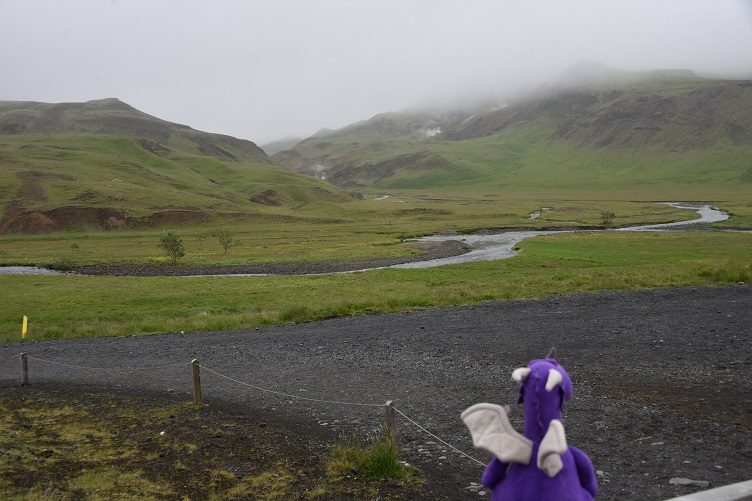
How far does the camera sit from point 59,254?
74.8 meters

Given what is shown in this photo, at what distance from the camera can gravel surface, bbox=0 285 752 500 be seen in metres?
9.78

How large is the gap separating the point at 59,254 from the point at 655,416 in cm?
7972

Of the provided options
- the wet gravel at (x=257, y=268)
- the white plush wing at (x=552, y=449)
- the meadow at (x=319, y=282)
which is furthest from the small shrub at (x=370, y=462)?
the wet gravel at (x=257, y=268)

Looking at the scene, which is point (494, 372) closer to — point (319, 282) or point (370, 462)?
point (370, 462)

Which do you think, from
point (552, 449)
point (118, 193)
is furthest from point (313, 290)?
point (118, 193)

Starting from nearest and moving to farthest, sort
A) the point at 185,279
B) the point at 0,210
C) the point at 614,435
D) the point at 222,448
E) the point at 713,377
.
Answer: the point at 614,435 → the point at 222,448 → the point at 713,377 → the point at 185,279 → the point at 0,210

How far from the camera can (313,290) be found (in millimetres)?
38781

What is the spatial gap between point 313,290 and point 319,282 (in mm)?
5070

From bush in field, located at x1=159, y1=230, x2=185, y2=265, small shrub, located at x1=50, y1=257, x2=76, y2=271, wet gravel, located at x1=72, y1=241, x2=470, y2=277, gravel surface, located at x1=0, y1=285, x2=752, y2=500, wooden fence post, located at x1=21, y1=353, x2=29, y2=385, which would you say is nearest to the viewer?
gravel surface, located at x1=0, y1=285, x2=752, y2=500

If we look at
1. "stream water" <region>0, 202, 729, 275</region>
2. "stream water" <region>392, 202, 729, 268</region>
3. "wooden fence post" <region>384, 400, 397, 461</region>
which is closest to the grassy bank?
"wooden fence post" <region>384, 400, 397, 461</region>

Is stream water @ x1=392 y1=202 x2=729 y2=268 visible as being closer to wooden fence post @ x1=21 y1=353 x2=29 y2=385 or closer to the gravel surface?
the gravel surface

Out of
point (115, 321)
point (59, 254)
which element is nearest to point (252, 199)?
point (59, 254)

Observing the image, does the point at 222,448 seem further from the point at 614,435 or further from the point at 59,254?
the point at 59,254

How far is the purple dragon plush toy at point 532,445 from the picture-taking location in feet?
14.3
